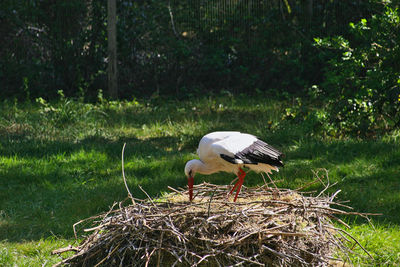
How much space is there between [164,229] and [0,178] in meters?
3.61

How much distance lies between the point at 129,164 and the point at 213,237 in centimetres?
335

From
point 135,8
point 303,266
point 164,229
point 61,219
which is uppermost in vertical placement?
point 135,8

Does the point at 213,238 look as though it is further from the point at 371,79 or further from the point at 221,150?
the point at 371,79

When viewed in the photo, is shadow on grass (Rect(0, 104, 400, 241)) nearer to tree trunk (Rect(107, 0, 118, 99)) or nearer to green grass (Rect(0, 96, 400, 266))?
green grass (Rect(0, 96, 400, 266))

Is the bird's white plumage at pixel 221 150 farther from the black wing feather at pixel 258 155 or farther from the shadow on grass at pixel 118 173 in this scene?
the shadow on grass at pixel 118 173

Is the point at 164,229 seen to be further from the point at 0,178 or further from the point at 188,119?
the point at 188,119

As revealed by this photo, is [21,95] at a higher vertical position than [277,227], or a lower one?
lower

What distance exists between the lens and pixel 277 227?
396 cm

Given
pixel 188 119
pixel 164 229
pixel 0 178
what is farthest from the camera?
pixel 188 119

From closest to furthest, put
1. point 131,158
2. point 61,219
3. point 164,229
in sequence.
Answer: point 164,229 → point 61,219 → point 131,158

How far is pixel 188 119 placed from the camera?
9398 mm

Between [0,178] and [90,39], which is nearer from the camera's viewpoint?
[0,178]

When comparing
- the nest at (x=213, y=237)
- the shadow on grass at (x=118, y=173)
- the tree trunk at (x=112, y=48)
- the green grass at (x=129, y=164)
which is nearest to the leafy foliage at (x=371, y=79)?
the green grass at (x=129, y=164)

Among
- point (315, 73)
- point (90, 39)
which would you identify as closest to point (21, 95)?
point (90, 39)
